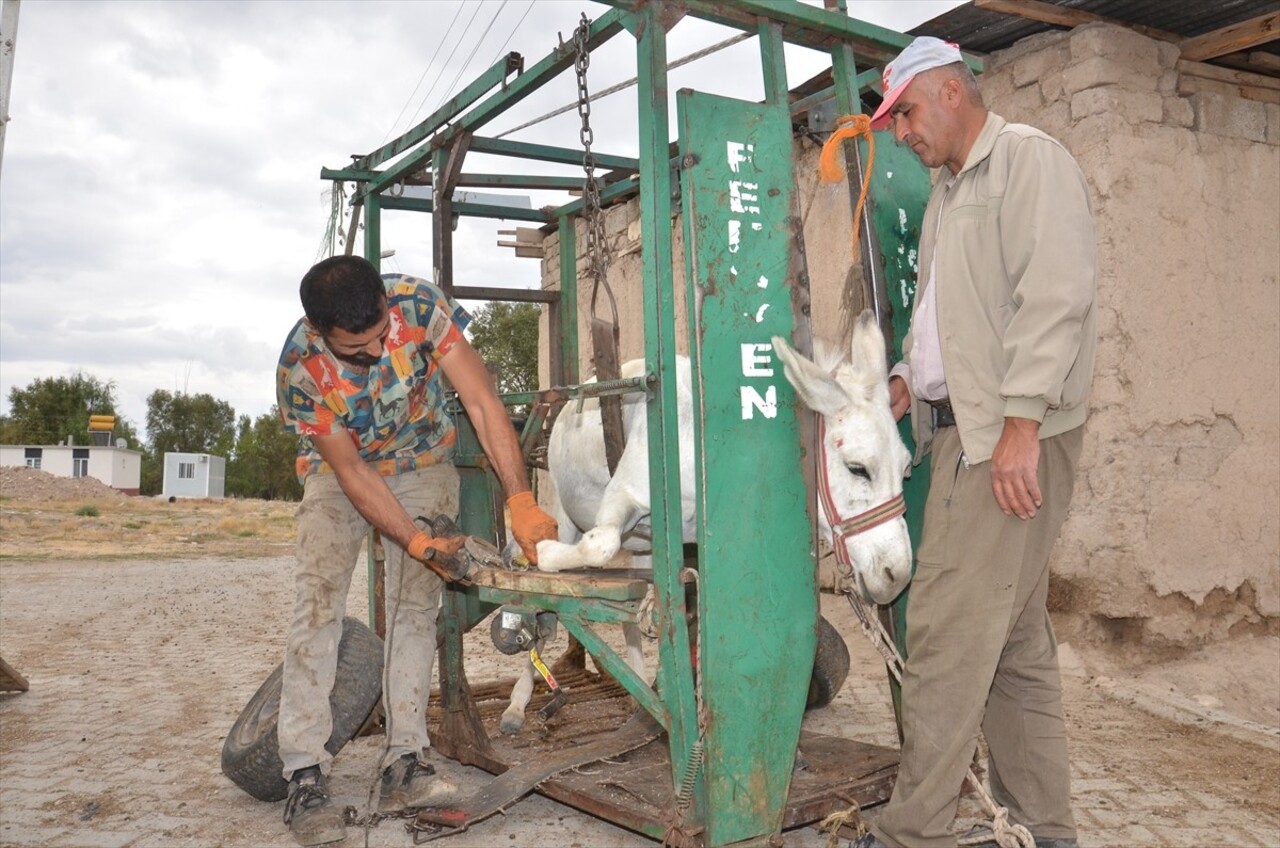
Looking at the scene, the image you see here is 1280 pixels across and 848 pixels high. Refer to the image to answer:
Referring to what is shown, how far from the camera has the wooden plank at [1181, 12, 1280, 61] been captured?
516 cm

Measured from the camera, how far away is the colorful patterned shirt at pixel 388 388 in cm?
362

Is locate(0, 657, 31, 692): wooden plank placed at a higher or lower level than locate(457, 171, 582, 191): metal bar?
lower

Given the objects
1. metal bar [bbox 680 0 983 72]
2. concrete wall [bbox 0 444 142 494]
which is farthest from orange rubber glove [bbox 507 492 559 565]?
concrete wall [bbox 0 444 142 494]

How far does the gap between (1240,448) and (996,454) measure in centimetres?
402

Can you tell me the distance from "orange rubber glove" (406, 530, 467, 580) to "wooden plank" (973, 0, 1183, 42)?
3907mm

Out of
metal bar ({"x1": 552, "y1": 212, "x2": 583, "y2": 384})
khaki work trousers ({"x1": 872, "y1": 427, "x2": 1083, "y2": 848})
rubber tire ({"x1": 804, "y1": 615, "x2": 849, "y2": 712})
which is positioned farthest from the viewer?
metal bar ({"x1": 552, "y1": 212, "x2": 583, "y2": 384})

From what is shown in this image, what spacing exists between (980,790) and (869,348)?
4.45ft

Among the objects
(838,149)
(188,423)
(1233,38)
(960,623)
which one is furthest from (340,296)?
(188,423)

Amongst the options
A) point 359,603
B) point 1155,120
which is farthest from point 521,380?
point 1155,120

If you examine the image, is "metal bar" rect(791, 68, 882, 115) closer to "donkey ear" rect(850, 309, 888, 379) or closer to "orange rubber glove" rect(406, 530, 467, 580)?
"donkey ear" rect(850, 309, 888, 379)

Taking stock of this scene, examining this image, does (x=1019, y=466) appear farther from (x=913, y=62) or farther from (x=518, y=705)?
(x=518, y=705)

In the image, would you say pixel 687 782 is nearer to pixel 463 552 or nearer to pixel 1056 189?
pixel 463 552

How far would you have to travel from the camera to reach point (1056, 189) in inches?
104

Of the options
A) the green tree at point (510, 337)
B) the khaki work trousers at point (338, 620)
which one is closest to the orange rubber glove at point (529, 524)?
the khaki work trousers at point (338, 620)
